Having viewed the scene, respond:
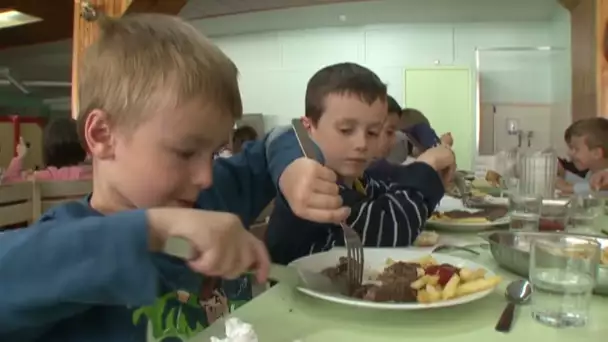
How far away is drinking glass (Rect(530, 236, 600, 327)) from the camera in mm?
728

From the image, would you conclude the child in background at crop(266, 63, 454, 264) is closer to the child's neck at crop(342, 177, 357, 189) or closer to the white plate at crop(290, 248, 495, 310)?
the child's neck at crop(342, 177, 357, 189)

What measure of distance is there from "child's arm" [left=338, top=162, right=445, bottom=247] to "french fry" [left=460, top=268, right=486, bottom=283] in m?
0.30

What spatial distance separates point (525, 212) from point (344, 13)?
519 cm

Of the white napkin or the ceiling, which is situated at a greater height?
the ceiling

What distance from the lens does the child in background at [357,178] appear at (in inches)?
43.6

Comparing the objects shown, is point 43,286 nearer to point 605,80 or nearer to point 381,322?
point 381,322

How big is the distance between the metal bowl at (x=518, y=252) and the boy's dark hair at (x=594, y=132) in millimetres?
2101

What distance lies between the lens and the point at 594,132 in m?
2.95

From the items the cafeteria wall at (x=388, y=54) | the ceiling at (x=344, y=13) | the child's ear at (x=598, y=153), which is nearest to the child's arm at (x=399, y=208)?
the child's ear at (x=598, y=153)

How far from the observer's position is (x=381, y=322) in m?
0.71

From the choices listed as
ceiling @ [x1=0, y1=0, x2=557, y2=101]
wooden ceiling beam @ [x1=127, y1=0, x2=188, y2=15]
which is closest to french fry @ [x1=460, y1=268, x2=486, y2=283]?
wooden ceiling beam @ [x1=127, y1=0, x2=188, y2=15]

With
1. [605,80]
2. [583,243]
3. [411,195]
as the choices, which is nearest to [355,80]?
[411,195]

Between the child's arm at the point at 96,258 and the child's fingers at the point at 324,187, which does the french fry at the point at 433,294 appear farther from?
the child's arm at the point at 96,258

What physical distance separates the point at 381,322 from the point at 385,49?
6.30 metres
